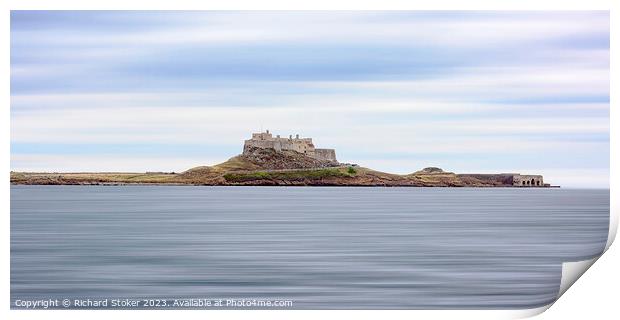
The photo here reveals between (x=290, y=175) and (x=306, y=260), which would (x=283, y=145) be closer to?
(x=290, y=175)

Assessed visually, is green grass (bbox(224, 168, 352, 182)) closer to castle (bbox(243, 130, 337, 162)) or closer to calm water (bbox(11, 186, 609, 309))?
castle (bbox(243, 130, 337, 162))

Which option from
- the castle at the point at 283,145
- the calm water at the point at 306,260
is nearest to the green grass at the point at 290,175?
the castle at the point at 283,145

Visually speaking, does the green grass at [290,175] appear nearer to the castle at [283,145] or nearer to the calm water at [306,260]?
the castle at [283,145]

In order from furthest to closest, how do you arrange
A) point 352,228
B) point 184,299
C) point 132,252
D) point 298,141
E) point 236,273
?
point 298,141 → point 352,228 → point 132,252 → point 236,273 → point 184,299

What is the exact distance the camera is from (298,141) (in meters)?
41.6

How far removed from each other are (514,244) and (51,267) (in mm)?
7301

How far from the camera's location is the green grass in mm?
48347

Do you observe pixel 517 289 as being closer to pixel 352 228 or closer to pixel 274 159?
pixel 352 228

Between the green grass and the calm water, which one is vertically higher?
the green grass

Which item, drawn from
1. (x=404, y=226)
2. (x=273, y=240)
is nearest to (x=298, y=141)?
(x=404, y=226)

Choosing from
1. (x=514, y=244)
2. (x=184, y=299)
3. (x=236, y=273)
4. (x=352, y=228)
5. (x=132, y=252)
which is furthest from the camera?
(x=352, y=228)

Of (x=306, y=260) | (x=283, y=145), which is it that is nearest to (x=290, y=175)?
(x=283, y=145)

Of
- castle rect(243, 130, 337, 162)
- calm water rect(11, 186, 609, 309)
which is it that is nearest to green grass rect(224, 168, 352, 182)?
castle rect(243, 130, 337, 162)

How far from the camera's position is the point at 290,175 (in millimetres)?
50281
